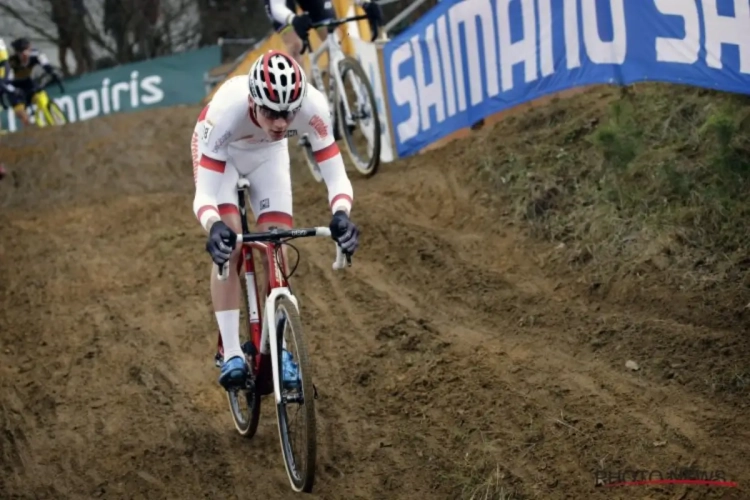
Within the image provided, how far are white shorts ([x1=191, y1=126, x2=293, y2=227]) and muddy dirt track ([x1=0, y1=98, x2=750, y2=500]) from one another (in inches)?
54.3

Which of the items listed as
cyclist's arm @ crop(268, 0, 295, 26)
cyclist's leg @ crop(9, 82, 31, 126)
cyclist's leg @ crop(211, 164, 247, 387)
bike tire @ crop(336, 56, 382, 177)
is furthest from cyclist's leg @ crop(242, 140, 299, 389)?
cyclist's leg @ crop(9, 82, 31, 126)

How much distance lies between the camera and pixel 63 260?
922 centimetres

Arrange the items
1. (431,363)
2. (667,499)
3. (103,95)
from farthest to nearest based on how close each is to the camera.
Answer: (103,95)
(431,363)
(667,499)

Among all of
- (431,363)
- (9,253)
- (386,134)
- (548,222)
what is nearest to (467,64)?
(386,134)

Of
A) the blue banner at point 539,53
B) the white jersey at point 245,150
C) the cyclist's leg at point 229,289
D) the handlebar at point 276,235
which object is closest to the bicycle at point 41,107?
the blue banner at point 539,53

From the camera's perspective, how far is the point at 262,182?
5656mm

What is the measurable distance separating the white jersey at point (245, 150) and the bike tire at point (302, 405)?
649mm

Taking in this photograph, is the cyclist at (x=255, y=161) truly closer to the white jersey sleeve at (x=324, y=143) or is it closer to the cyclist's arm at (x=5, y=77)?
the white jersey sleeve at (x=324, y=143)

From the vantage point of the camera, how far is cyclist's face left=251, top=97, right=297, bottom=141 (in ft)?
16.4

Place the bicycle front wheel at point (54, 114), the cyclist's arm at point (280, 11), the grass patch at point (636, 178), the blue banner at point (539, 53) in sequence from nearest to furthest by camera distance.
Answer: the blue banner at point (539, 53), the grass patch at point (636, 178), the cyclist's arm at point (280, 11), the bicycle front wheel at point (54, 114)

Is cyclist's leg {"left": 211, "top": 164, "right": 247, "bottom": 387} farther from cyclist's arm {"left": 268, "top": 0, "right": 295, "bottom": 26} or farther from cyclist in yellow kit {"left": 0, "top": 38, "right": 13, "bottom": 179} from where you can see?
cyclist in yellow kit {"left": 0, "top": 38, "right": 13, "bottom": 179}

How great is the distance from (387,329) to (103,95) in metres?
16.8

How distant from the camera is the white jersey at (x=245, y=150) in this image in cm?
527

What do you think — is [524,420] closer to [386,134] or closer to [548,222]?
[548,222]
